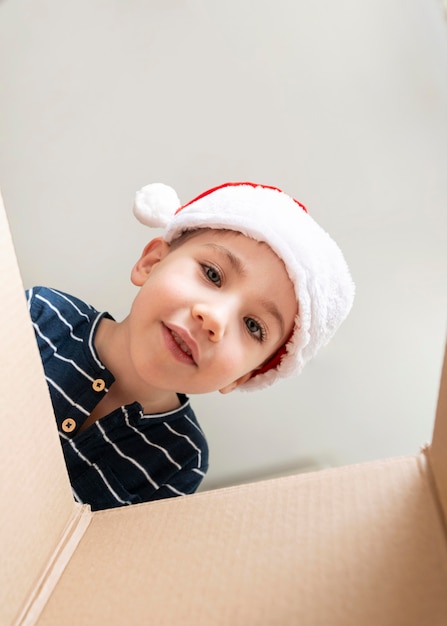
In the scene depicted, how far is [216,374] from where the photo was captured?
60 centimetres

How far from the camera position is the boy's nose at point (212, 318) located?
54cm

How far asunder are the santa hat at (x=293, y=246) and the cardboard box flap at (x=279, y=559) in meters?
0.31

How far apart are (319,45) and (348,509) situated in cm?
70

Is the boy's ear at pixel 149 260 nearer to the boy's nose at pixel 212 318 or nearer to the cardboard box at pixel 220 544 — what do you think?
the boy's nose at pixel 212 318

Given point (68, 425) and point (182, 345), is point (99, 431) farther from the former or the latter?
point (182, 345)

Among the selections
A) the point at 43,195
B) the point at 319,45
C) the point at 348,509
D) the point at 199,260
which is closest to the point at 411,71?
the point at 319,45

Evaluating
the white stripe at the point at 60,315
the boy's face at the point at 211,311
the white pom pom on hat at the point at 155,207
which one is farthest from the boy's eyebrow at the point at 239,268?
the white stripe at the point at 60,315

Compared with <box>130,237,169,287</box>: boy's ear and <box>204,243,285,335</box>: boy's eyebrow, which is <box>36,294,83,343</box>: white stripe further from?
<box>204,243,285,335</box>: boy's eyebrow

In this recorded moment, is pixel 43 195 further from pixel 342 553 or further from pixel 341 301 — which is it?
pixel 342 553

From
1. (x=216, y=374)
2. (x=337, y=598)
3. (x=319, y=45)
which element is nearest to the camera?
(x=337, y=598)

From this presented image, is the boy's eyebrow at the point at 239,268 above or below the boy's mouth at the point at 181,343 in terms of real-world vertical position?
above

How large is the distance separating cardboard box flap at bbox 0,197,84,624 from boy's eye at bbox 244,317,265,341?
0.96 ft

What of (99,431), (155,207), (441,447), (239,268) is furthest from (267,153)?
(441,447)

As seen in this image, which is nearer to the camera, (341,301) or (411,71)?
(341,301)
